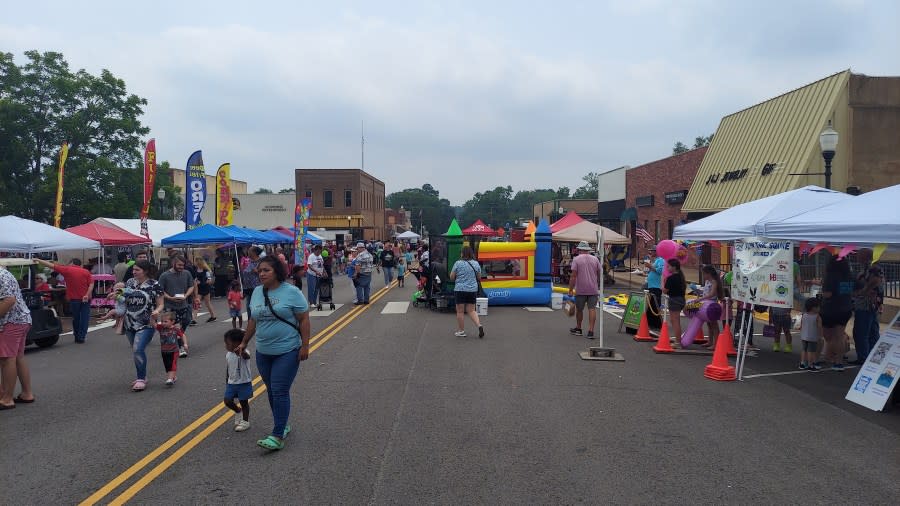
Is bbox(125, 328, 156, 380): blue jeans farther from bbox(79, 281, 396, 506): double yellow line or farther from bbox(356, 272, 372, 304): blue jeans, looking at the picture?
bbox(356, 272, 372, 304): blue jeans

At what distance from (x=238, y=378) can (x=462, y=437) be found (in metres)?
2.14

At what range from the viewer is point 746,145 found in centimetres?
2558

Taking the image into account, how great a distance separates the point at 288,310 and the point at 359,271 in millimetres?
12720

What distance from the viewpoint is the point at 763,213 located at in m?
9.71

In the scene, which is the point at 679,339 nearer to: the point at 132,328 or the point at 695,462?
the point at 695,462

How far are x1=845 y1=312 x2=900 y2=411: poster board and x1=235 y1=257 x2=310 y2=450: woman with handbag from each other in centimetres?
613

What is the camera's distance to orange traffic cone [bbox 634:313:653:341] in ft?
40.8

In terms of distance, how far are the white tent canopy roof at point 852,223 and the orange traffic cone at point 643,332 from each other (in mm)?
3876

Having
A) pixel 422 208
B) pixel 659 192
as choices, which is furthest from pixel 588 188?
pixel 659 192

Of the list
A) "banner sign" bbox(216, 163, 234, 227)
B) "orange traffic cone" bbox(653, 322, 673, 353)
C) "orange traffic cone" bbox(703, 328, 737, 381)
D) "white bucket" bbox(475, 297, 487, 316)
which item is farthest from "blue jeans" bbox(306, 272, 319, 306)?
"orange traffic cone" bbox(703, 328, 737, 381)

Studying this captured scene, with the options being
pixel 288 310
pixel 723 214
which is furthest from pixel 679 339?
pixel 288 310

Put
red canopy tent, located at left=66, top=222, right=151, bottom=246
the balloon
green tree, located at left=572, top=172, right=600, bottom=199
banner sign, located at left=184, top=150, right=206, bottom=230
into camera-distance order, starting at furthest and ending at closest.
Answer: green tree, located at left=572, top=172, right=600, bottom=199, banner sign, located at left=184, top=150, right=206, bottom=230, red canopy tent, located at left=66, top=222, right=151, bottom=246, the balloon

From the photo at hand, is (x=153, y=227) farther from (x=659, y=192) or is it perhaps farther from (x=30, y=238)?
(x=659, y=192)

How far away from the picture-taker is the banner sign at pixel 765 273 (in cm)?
848
